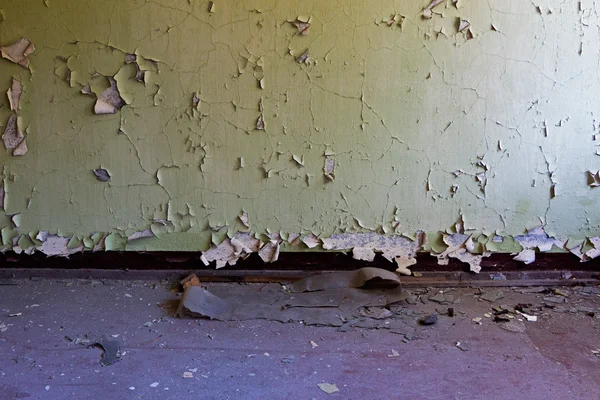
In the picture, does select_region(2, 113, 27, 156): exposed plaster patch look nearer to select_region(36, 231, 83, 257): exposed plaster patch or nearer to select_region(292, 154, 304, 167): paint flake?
select_region(36, 231, 83, 257): exposed plaster patch

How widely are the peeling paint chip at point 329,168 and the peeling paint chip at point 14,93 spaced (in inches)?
69.4

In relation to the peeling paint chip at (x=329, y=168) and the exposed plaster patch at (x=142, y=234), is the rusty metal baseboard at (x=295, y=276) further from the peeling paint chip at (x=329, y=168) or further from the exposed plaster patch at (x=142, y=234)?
the peeling paint chip at (x=329, y=168)

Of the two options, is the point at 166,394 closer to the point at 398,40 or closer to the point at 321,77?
the point at 321,77

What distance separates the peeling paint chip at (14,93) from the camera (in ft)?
8.64

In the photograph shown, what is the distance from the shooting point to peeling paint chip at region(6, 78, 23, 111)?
2635 mm

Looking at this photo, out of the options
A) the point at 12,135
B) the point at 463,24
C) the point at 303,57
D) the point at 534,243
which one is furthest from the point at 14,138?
the point at 534,243

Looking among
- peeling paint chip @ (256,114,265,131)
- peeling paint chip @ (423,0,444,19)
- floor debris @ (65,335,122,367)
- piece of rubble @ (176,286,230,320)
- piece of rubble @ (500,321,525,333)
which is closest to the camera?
floor debris @ (65,335,122,367)

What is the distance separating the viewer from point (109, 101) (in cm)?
264

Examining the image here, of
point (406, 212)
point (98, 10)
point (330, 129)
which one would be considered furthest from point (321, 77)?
point (98, 10)

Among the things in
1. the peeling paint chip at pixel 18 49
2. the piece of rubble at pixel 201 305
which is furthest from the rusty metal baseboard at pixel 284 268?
the peeling paint chip at pixel 18 49

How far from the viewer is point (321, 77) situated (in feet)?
8.46

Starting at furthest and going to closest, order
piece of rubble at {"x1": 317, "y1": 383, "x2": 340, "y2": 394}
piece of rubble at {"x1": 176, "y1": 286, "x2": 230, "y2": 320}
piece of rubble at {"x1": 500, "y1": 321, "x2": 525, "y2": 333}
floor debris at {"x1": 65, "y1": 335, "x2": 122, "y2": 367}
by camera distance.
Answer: piece of rubble at {"x1": 176, "y1": 286, "x2": 230, "y2": 320} → piece of rubble at {"x1": 500, "y1": 321, "x2": 525, "y2": 333} → floor debris at {"x1": 65, "y1": 335, "x2": 122, "y2": 367} → piece of rubble at {"x1": 317, "y1": 383, "x2": 340, "y2": 394}

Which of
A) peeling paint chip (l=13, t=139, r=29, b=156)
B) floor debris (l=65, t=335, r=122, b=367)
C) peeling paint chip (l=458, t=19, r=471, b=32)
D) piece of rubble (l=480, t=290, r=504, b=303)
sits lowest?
floor debris (l=65, t=335, r=122, b=367)

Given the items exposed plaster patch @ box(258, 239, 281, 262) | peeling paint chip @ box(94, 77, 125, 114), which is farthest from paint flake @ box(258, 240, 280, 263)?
peeling paint chip @ box(94, 77, 125, 114)
